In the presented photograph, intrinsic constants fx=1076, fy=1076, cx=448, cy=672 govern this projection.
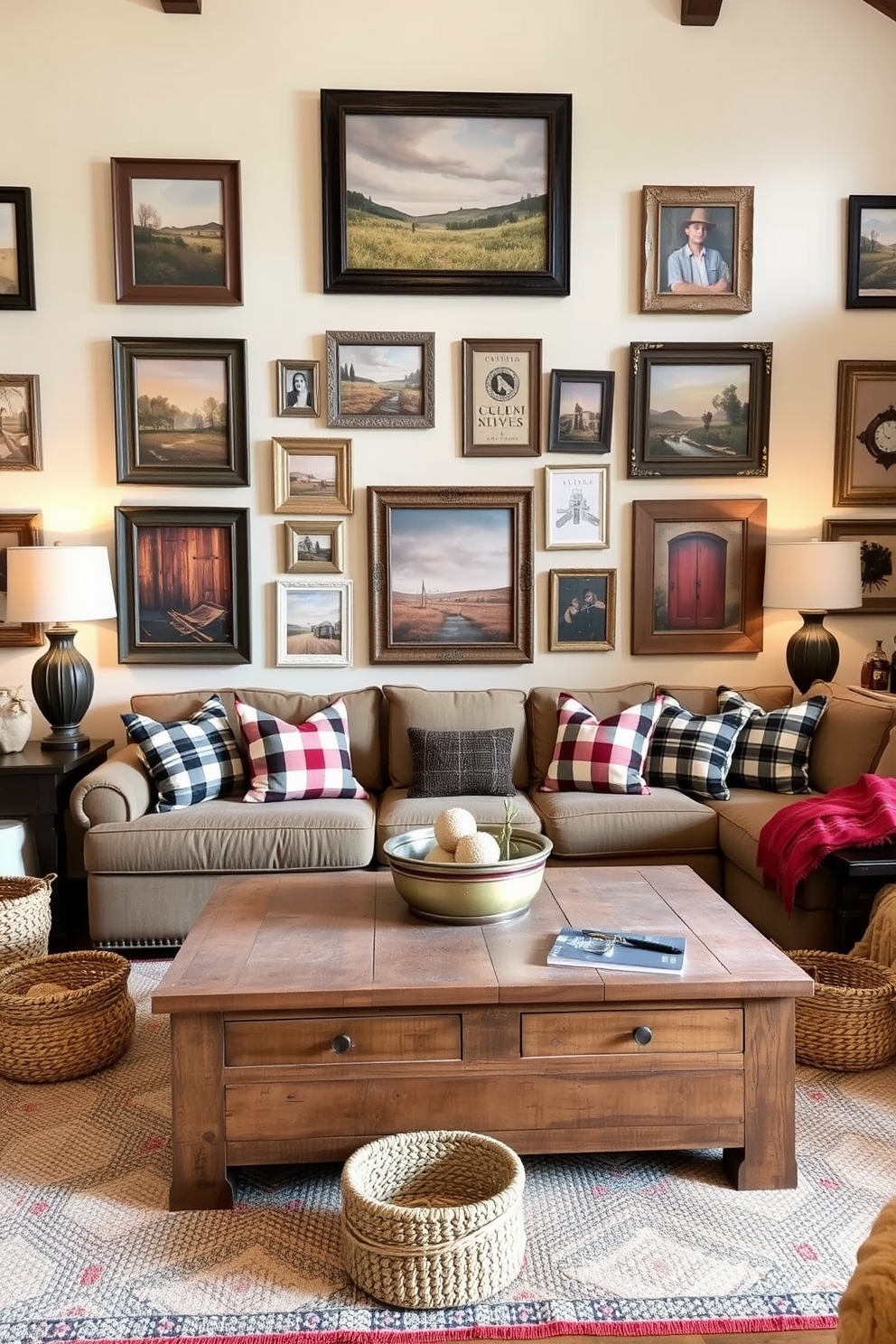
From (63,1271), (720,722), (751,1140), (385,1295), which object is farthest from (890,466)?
(63,1271)

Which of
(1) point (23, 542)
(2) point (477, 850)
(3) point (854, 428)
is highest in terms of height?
(3) point (854, 428)

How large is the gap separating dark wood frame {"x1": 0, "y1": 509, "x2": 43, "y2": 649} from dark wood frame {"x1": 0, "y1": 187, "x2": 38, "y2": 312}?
0.84m

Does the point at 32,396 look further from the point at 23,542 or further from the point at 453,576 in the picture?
the point at 453,576

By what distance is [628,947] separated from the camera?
7.78 feet

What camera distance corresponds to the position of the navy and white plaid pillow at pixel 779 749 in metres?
4.09

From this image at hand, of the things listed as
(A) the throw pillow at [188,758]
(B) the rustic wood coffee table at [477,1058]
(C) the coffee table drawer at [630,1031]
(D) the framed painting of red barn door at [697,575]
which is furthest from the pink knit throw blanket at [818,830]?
(A) the throw pillow at [188,758]

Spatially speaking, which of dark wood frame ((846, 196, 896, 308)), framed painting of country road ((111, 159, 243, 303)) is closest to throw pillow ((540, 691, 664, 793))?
dark wood frame ((846, 196, 896, 308))

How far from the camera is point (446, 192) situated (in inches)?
175

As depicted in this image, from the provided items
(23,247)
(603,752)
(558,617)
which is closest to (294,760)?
(603,752)

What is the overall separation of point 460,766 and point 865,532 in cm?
213

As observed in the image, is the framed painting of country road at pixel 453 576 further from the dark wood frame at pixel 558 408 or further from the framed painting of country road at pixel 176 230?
the framed painting of country road at pixel 176 230

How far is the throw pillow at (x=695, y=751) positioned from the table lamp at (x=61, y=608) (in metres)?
2.22

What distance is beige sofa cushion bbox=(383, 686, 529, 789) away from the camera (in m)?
4.33

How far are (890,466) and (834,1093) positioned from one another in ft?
9.67
